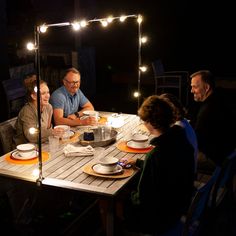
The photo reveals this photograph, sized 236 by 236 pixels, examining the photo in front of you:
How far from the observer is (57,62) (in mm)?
8734

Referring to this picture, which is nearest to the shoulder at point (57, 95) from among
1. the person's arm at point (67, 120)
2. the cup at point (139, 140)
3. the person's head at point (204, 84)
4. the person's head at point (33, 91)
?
the person's arm at point (67, 120)

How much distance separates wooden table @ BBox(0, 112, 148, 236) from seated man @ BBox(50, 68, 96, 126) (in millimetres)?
745

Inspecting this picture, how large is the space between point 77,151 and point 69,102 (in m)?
1.43

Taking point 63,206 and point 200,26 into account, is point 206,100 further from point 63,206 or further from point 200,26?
point 200,26

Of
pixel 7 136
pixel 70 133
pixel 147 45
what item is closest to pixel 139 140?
pixel 70 133

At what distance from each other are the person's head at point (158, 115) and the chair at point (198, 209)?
0.46 m

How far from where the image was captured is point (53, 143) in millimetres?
3520

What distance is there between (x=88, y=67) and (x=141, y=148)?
5258 mm

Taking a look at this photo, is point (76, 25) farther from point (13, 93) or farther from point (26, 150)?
point (13, 93)

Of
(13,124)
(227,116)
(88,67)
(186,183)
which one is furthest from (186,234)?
(88,67)

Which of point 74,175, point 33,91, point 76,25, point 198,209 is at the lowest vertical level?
point 198,209

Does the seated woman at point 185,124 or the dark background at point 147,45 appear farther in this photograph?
the dark background at point 147,45

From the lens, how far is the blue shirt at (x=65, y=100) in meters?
4.55

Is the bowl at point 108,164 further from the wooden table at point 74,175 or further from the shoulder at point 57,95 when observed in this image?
the shoulder at point 57,95
